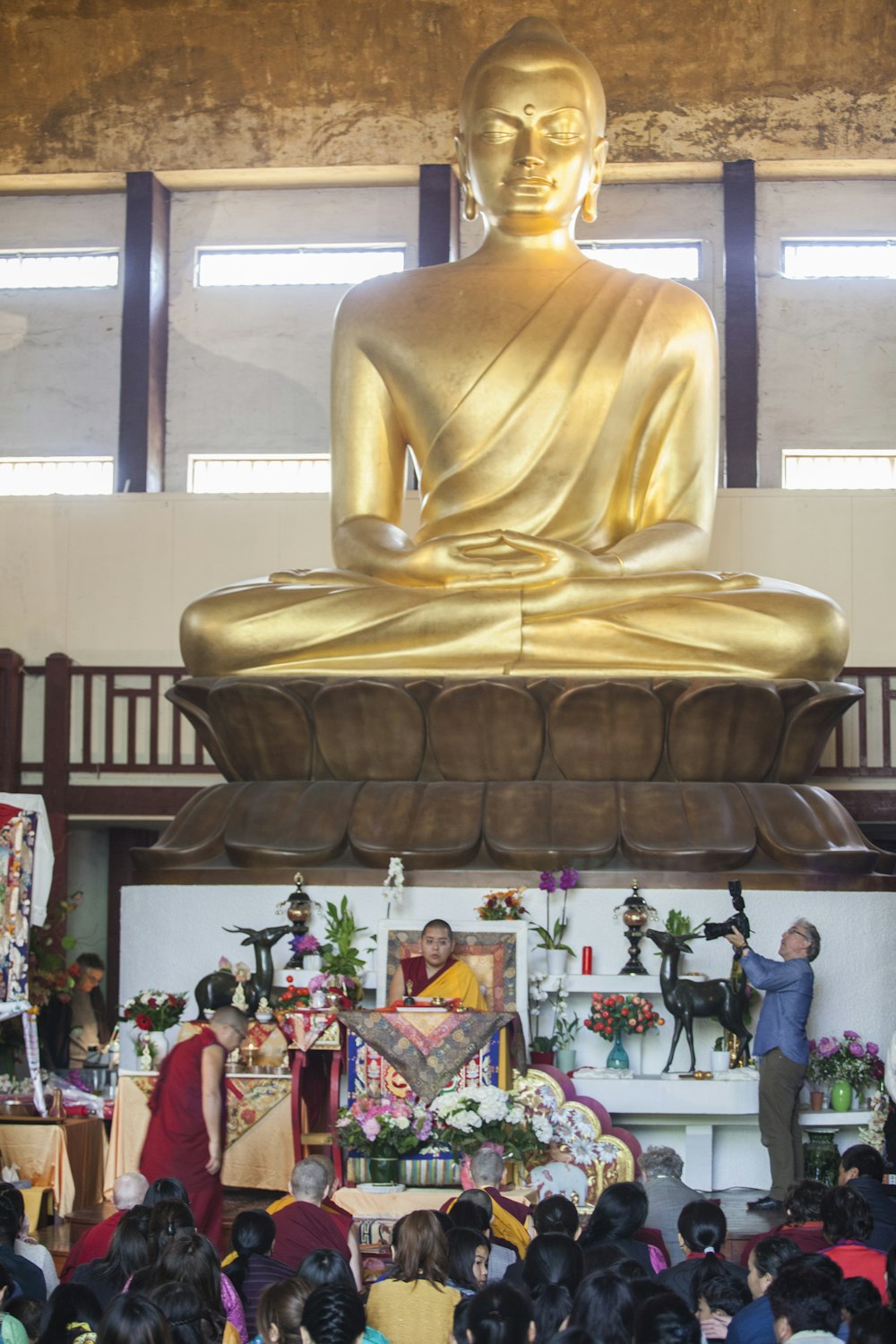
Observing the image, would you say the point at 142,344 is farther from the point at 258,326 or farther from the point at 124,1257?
the point at 124,1257

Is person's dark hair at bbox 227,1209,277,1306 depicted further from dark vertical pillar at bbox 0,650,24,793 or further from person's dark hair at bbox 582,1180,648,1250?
dark vertical pillar at bbox 0,650,24,793

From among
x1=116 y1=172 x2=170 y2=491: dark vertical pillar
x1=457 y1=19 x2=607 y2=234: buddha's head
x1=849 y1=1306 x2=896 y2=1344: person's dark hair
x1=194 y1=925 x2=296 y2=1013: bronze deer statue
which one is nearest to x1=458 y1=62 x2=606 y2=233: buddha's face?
x1=457 y1=19 x2=607 y2=234: buddha's head

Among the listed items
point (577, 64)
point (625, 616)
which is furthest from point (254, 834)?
point (577, 64)

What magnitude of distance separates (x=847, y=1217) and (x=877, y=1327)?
94cm

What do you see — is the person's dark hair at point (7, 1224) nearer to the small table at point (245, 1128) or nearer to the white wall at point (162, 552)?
the small table at point (245, 1128)

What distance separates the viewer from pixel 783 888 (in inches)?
249

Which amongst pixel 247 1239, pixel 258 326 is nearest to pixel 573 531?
pixel 258 326

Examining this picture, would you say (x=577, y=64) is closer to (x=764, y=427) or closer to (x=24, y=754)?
(x=764, y=427)

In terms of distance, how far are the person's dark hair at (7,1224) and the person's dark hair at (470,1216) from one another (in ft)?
2.75

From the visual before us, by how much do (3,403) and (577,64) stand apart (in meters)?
4.13

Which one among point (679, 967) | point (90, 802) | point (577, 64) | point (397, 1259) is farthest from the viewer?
point (90, 802)

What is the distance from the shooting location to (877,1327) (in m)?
2.52

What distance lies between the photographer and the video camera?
579 centimetres

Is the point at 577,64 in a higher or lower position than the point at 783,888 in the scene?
higher
